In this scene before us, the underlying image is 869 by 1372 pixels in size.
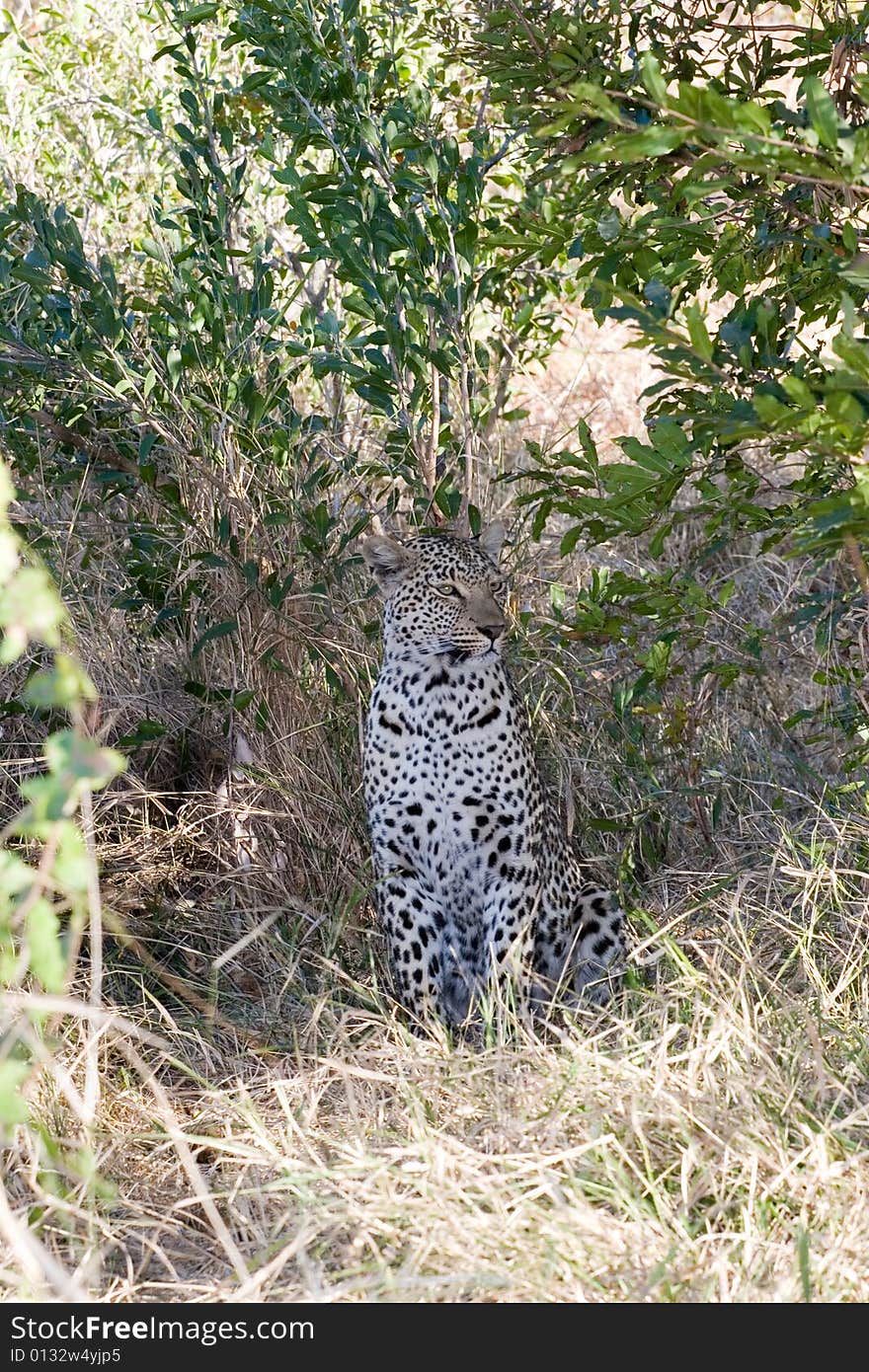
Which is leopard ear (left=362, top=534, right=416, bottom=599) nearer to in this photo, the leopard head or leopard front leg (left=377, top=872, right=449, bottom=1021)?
the leopard head

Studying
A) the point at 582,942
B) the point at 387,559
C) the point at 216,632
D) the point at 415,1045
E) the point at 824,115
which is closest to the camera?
the point at 824,115

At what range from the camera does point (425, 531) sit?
5.41m

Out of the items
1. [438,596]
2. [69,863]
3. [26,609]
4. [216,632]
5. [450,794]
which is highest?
[26,609]

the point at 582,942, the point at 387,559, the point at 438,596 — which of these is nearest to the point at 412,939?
the point at 582,942

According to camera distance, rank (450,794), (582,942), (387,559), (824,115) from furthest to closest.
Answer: (582,942), (387,559), (450,794), (824,115)

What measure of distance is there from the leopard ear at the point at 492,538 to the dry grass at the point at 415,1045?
519mm

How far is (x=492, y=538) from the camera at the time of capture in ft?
17.7

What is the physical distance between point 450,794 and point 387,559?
75 cm

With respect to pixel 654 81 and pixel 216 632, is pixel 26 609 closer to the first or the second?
pixel 654 81

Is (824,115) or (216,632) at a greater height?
(824,115)

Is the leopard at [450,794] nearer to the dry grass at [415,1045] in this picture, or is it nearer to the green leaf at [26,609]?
the dry grass at [415,1045]

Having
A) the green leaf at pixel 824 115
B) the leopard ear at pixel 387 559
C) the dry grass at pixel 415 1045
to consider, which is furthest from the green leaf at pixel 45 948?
the leopard ear at pixel 387 559

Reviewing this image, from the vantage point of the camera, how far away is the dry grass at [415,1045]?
3230 mm
